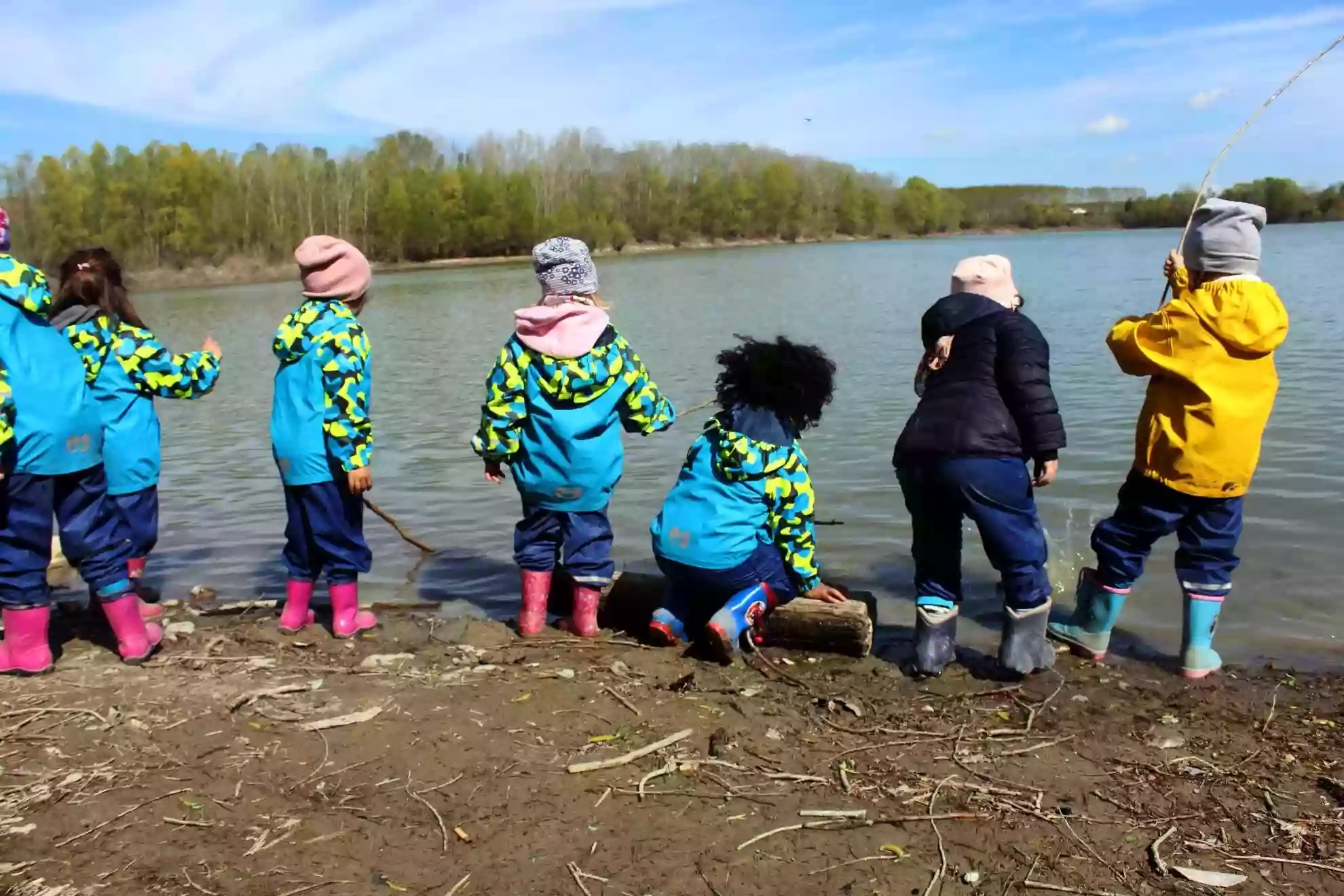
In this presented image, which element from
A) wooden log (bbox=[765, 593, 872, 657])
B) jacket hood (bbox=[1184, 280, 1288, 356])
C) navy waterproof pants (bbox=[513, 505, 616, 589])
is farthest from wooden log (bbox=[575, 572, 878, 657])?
jacket hood (bbox=[1184, 280, 1288, 356])

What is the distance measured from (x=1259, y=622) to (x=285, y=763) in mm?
4964

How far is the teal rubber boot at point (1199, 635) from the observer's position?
183 inches

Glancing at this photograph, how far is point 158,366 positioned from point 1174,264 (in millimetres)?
4709

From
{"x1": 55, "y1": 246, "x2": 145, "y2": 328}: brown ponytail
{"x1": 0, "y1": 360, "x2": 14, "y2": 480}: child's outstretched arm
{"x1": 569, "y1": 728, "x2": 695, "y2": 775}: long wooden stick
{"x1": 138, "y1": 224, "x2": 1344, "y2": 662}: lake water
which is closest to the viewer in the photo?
{"x1": 569, "y1": 728, "x2": 695, "y2": 775}: long wooden stick

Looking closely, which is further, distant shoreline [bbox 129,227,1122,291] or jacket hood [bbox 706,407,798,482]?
distant shoreline [bbox 129,227,1122,291]

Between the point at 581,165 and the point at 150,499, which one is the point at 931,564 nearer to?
the point at 150,499

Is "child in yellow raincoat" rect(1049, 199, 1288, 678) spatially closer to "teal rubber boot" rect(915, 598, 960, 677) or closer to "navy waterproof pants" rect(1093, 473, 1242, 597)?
"navy waterproof pants" rect(1093, 473, 1242, 597)

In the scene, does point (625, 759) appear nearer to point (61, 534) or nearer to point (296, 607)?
point (296, 607)

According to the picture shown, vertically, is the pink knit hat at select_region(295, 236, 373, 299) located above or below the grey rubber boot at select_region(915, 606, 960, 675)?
above

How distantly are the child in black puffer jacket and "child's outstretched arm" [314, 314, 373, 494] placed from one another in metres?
2.38

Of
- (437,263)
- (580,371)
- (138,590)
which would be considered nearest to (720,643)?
(580,371)

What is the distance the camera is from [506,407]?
16.0 feet

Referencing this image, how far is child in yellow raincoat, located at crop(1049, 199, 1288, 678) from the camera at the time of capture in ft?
14.2

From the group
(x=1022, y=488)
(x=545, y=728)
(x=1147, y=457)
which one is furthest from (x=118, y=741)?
(x=1147, y=457)
